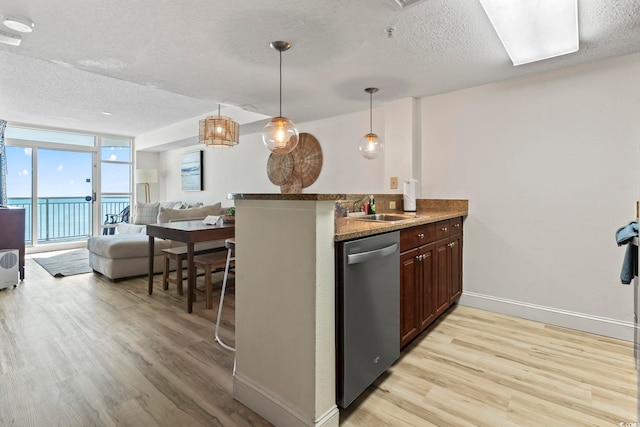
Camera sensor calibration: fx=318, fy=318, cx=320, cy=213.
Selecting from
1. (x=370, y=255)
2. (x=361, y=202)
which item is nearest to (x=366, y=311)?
(x=370, y=255)

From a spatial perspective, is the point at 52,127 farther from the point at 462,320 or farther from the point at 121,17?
the point at 462,320

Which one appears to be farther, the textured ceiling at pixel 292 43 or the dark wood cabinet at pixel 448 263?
the dark wood cabinet at pixel 448 263

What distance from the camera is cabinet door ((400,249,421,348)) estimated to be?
81.3 inches

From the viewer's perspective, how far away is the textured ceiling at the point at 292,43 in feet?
6.07

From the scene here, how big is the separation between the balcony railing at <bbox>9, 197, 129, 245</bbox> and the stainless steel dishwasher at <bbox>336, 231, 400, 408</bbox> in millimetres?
7260

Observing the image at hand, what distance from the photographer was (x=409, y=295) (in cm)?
215

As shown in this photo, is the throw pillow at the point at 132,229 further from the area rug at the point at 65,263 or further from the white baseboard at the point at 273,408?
the white baseboard at the point at 273,408

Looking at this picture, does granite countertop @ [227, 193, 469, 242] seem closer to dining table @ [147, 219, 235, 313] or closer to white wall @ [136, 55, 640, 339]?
white wall @ [136, 55, 640, 339]

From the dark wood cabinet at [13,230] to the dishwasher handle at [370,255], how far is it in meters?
4.61

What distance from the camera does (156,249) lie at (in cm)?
420

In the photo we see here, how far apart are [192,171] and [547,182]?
6.18 m

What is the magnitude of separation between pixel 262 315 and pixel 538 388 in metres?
1.63

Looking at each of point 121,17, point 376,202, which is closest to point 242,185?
point 376,202

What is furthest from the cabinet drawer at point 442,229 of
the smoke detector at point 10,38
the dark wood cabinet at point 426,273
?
the smoke detector at point 10,38
